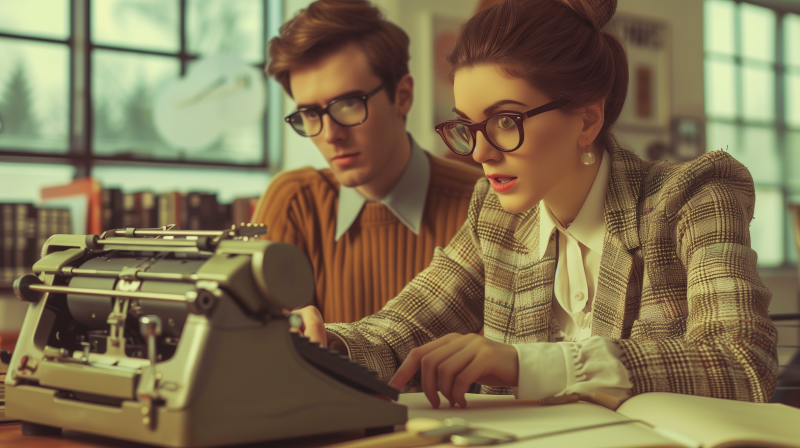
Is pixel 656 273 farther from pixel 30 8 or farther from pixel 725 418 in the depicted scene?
pixel 30 8

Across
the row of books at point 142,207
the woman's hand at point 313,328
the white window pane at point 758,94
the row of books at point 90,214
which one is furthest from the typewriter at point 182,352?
the white window pane at point 758,94

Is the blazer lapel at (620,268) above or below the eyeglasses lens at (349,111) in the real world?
below

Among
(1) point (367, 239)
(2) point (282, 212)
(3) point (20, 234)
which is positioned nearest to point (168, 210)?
(3) point (20, 234)

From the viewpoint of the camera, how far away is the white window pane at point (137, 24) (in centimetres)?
379

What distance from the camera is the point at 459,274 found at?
4.35ft

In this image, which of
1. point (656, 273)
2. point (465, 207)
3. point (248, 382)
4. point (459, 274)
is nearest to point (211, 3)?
point (465, 207)

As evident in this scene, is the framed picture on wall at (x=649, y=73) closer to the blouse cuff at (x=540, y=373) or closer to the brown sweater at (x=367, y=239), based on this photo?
the brown sweater at (x=367, y=239)

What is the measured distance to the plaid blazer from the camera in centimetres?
86

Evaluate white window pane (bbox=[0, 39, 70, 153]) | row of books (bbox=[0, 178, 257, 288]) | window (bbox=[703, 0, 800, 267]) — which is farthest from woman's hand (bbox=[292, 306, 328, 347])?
window (bbox=[703, 0, 800, 267])

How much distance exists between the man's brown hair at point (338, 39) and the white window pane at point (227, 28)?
8.17ft

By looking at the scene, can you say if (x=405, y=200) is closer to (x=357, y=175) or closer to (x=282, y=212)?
(x=357, y=175)

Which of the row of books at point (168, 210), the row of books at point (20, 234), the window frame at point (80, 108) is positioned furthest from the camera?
the window frame at point (80, 108)

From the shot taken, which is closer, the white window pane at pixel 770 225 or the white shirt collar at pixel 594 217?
the white shirt collar at pixel 594 217

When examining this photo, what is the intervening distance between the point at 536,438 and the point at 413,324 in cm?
60
